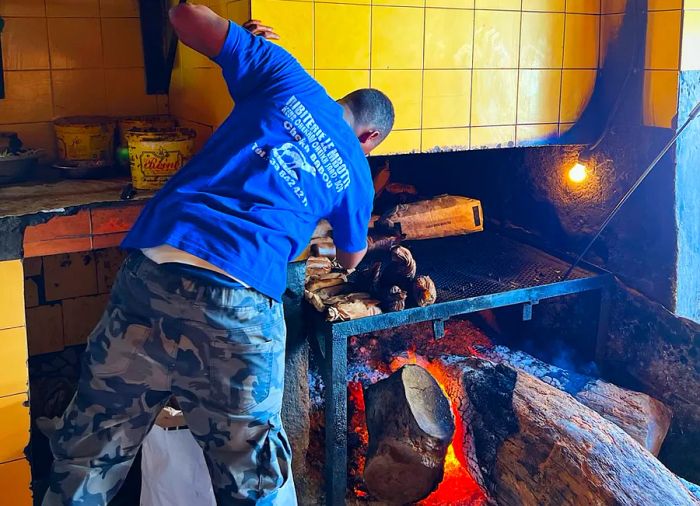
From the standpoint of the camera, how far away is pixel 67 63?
3.10m

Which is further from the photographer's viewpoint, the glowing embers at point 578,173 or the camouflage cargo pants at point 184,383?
the glowing embers at point 578,173

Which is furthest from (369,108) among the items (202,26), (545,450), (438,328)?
(545,450)

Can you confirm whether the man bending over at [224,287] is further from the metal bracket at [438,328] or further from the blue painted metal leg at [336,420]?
the metal bracket at [438,328]

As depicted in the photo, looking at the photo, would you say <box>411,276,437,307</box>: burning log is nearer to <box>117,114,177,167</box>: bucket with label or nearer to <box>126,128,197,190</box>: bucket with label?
<box>126,128,197,190</box>: bucket with label

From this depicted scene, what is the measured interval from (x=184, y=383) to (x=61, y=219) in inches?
30.9

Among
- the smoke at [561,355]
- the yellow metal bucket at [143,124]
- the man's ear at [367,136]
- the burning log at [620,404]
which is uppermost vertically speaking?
the yellow metal bucket at [143,124]

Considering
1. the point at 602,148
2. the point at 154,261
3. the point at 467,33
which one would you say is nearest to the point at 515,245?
the point at 602,148

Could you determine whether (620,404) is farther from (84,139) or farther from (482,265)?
(84,139)

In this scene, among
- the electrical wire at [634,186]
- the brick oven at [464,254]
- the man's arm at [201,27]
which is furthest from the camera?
the electrical wire at [634,186]

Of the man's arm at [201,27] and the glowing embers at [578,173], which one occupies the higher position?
the man's arm at [201,27]

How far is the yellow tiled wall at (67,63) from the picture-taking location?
2994mm

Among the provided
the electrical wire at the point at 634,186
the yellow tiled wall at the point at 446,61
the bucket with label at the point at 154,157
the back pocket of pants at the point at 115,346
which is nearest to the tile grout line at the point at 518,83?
the yellow tiled wall at the point at 446,61

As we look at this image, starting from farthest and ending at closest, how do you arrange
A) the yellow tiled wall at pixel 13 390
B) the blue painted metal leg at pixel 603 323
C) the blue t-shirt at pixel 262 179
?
1. the blue painted metal leg at pixel 603 323
2. the yellow tiled wall at pixel 13 390
3. the blue t-shirt at pixel 262 179

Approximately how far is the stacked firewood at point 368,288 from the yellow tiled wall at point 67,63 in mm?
1185
